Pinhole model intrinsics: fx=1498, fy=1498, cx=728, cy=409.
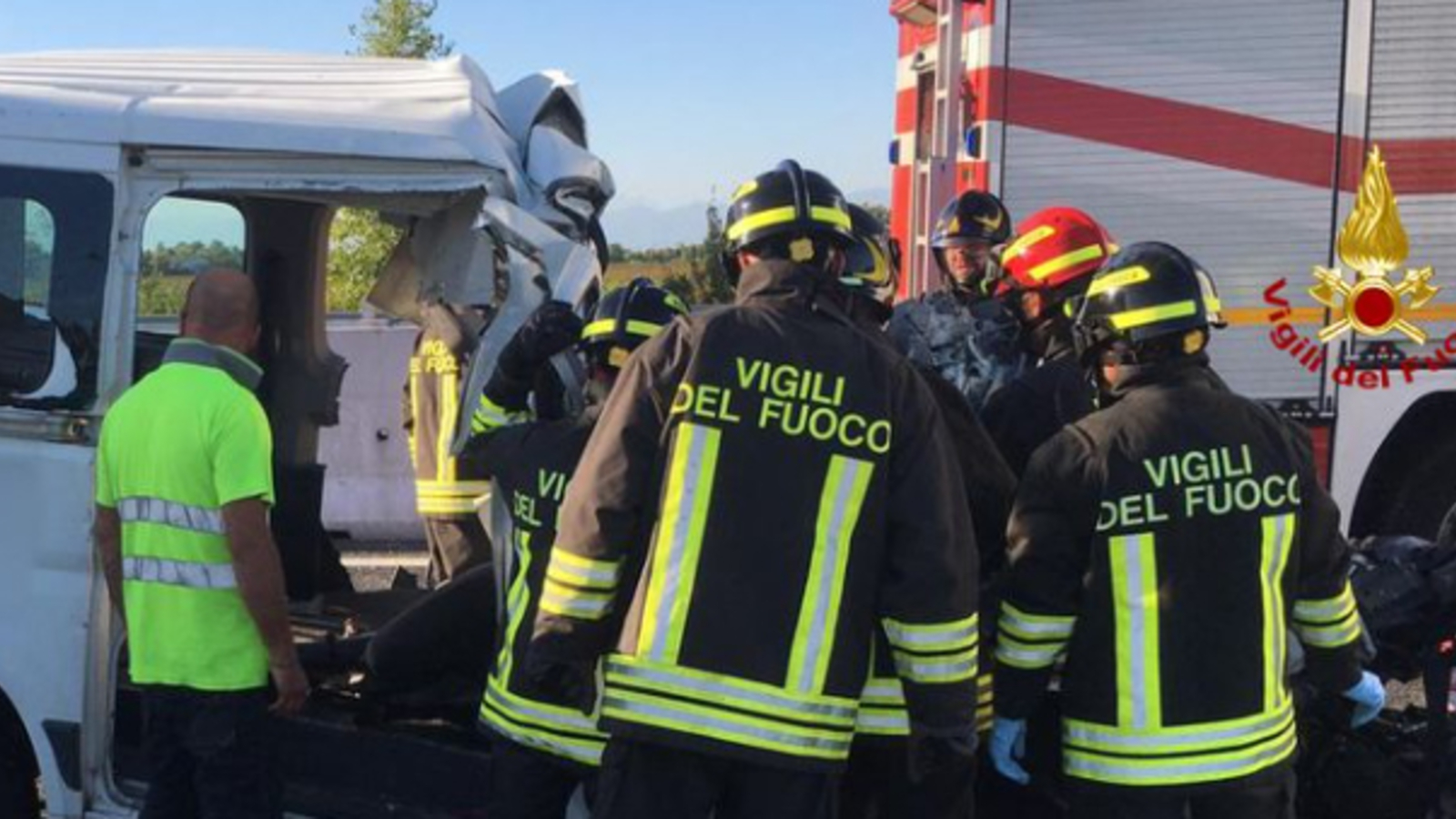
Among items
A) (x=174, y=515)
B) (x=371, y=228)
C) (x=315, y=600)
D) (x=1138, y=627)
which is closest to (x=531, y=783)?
(x=174, y=515)

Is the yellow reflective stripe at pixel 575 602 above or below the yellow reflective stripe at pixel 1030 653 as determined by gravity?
above

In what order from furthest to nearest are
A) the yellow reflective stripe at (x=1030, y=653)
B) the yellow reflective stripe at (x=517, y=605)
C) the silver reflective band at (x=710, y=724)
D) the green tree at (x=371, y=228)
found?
the green tree at (x=371, y=228) → the yellow reflective stripe at (x=517, y=605) → the yellow reflective stripe at (x=1030, y=653) → the silver reflective band at (x=710, y=724)

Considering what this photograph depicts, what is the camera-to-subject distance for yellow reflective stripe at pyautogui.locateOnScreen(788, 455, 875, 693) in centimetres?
274

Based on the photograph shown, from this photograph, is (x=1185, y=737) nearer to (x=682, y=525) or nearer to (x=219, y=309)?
(x=682, y=525)

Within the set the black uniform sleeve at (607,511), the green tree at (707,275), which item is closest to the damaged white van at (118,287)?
the black uniform sleeve at (607,511)

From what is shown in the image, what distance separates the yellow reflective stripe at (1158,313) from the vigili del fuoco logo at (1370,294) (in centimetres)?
384

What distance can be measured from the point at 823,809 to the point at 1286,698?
1.02 m

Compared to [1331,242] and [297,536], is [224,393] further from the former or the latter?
[1331,242]

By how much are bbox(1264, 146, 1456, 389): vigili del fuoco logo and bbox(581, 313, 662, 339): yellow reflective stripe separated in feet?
13.6

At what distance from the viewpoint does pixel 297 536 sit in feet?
17.5

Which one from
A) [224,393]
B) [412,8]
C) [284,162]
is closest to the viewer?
[224,393]

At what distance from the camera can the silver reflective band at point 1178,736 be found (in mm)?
2941

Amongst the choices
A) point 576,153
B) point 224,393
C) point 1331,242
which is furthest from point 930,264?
point 224,393

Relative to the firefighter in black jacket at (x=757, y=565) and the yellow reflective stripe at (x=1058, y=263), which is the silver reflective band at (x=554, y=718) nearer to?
the firefighter in black jacket at (x=757, y=565)
